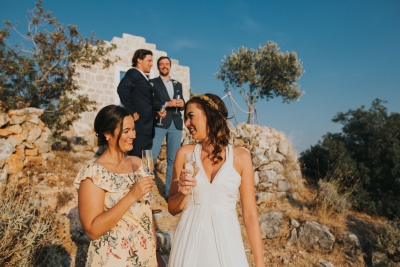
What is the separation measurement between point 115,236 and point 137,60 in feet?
11.0

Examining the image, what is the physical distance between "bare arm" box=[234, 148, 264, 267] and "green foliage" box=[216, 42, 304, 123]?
1674 cm

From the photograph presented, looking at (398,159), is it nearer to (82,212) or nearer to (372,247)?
(372,247)

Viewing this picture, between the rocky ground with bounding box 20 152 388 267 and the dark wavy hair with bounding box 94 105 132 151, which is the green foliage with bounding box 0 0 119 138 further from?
the dark wavy hair with bounding box 94 105 132 151

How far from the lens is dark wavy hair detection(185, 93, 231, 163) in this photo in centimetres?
210

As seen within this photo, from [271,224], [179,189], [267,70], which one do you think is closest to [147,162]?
[179,189]

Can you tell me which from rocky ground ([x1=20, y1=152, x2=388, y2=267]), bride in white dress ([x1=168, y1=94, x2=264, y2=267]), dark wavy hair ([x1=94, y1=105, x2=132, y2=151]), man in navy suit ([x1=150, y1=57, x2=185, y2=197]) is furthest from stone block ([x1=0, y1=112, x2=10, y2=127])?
bride in white dress ([x1=168, y1=94, x2=264, y2=267])

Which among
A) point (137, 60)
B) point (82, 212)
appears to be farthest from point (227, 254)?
point (137, 60)

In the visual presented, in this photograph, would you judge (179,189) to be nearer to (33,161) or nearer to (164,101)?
(164,101)

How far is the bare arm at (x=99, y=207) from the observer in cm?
169

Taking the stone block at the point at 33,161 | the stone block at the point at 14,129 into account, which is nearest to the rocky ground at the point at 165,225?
the stone block at the point at 33,161

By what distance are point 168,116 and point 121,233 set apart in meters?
3.25

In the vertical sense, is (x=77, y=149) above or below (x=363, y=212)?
above

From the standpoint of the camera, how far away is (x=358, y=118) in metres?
8.21

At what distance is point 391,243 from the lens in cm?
480
